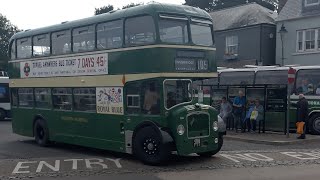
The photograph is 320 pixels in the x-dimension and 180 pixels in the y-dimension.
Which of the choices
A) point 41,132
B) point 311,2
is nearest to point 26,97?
point 41,132

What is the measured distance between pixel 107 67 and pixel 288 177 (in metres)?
5.70

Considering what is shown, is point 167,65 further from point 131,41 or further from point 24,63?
point 24,63

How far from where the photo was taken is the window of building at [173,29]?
11.1 metres

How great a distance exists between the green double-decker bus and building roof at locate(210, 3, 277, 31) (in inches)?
893

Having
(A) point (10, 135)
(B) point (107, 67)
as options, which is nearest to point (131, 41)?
(B) point (107, 67)

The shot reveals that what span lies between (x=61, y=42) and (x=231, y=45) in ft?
76.7

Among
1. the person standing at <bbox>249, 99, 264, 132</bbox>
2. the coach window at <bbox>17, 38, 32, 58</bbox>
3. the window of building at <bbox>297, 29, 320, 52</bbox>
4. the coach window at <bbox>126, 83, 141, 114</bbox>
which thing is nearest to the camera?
the coach window at <bbox>126, 83, 141, 114</bbox>

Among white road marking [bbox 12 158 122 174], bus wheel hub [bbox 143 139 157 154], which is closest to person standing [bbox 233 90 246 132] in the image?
white road marking [bbox 12 158 122 174]

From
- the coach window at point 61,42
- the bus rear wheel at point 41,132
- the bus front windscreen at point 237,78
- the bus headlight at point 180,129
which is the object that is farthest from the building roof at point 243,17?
the bus headlight at point 180,129

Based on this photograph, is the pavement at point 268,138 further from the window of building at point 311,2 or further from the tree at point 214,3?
the tree at point 214,3

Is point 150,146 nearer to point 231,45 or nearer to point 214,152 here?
point 214,152

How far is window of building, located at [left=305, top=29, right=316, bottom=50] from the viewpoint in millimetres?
30969

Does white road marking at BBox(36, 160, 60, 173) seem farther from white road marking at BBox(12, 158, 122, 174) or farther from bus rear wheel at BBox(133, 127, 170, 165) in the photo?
bus rear wheel at BBox(133, 127, 170, 165)

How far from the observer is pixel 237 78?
21594mm
